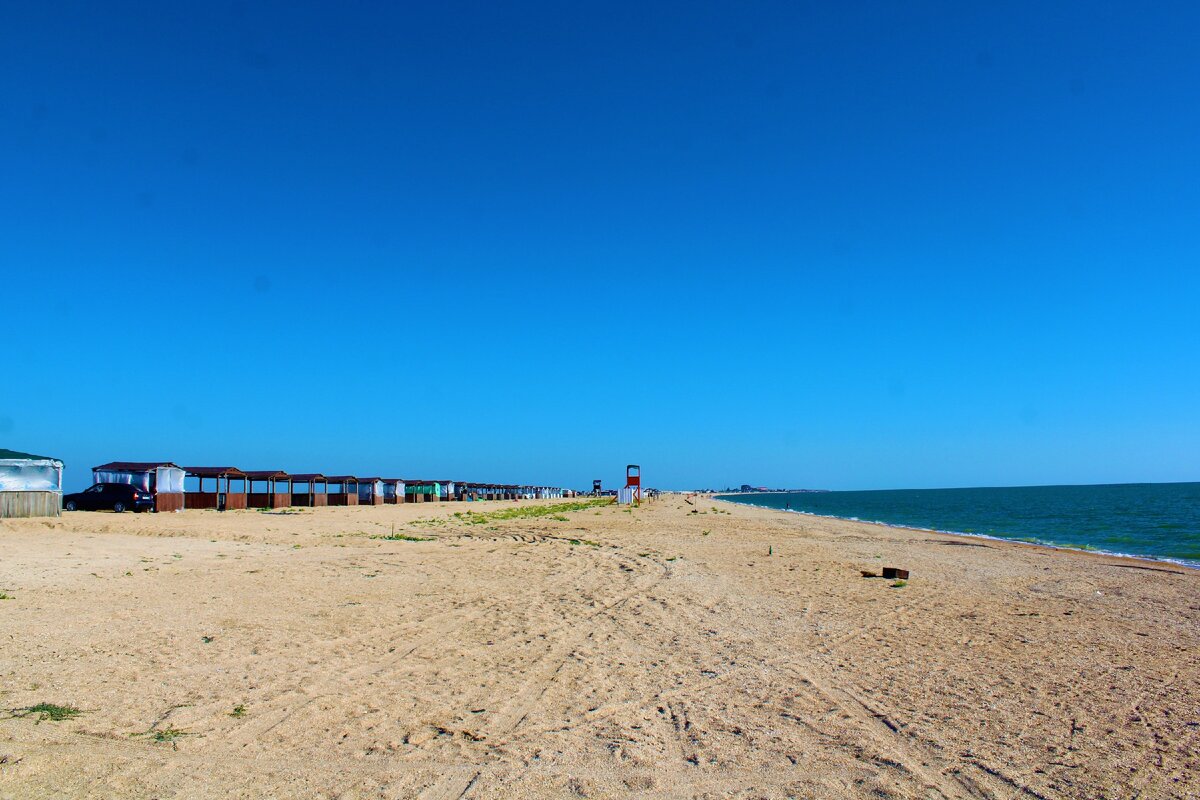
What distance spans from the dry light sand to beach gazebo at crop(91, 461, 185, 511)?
22.1 metres

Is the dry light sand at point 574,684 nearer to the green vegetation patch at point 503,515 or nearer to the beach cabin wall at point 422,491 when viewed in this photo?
the green vegetation patch at point 503,515

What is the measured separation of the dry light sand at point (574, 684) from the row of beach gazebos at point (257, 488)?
22475 mm

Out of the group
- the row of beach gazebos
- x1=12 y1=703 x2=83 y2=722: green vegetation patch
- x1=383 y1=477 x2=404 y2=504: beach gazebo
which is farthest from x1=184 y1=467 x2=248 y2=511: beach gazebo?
x1=12 y1=703 x2=83 y2=722: green vegetation patch

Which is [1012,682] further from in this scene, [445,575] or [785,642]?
[445,575]

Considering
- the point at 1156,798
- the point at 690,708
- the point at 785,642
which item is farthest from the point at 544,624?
the point at 1156,798

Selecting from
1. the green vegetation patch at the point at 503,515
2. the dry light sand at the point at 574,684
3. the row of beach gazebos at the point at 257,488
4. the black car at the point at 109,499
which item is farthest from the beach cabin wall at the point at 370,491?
the dry light sand at the point at 574,684

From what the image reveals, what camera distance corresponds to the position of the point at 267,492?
45625mm

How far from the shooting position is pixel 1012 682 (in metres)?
7.56

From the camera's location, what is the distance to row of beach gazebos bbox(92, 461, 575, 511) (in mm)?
34781

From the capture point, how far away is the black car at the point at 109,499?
3259cm

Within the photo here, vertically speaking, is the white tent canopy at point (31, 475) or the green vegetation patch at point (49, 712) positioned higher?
the white tent canopy at point (31, 475)

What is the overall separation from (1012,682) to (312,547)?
15.6 m

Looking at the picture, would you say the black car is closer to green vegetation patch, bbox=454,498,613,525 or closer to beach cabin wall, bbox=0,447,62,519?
beach cabin wall, bbox=0,447,62,519

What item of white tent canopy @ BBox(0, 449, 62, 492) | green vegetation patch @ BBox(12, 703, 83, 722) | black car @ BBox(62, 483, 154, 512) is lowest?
green vegetation patch @ BBox(12, 703, 83, 722)
